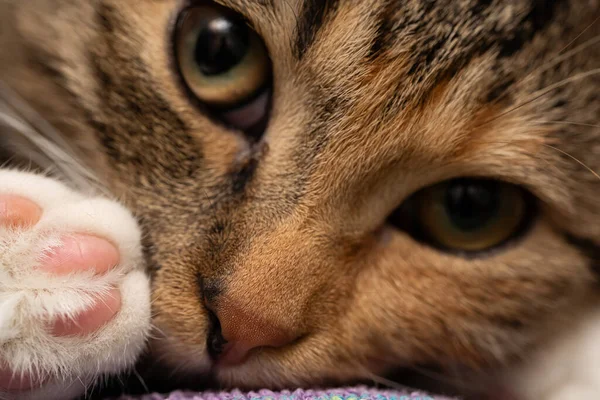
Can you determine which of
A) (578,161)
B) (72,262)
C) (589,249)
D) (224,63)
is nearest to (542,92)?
(578,161)

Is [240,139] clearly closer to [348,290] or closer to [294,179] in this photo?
[294,179]

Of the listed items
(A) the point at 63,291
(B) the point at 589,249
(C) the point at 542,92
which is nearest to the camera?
(A) the point at 63,291

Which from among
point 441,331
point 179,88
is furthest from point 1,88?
point 441,331

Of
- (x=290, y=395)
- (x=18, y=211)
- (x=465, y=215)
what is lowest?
(x=290, y=395)

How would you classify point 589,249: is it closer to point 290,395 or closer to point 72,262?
point 290,395

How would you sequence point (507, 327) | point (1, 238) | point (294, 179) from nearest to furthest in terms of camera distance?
point (1, 238) < point (294, 179) < point (507, 327)

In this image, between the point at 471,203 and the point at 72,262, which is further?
the point at 471,203

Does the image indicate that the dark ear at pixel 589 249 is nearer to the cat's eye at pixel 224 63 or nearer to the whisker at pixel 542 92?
the whisker at pixel 542 92

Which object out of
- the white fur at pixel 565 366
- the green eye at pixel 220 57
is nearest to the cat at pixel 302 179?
the green eye at pixel 220 57
